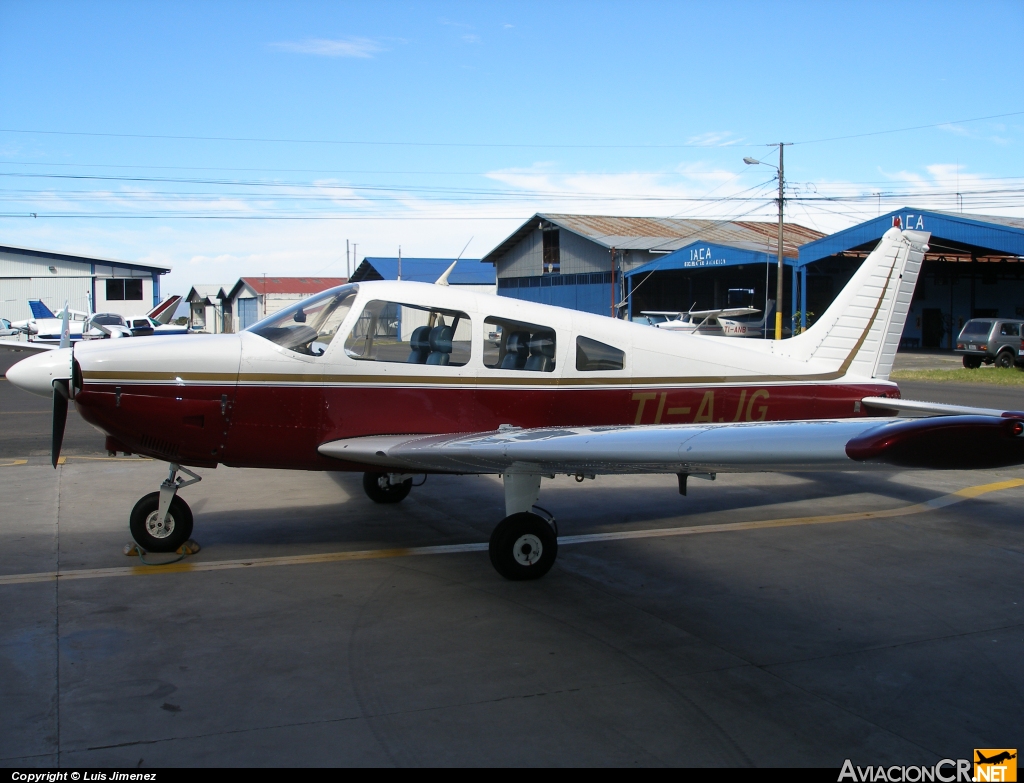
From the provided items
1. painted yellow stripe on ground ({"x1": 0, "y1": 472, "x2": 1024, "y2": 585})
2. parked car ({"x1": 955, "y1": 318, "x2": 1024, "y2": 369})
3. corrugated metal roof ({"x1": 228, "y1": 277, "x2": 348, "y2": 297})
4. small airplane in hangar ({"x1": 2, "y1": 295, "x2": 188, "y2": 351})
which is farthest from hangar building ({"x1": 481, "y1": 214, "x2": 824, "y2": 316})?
painted yellow stripe on ground ({"x1": 0, "y1": 472, "x2": 1024, "y2": 585})

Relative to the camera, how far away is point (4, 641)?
15.5 ft

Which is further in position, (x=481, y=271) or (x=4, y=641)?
(x=481, y=271)

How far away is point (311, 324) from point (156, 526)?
2.02 meters

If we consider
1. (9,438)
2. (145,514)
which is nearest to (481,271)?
(9,438)

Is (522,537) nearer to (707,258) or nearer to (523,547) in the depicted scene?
(523,547)

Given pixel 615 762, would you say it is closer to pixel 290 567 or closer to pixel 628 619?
pixel 628 619

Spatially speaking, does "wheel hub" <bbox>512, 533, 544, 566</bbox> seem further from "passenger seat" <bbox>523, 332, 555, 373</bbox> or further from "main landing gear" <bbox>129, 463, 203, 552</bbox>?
"main landing gear" <bbox>129, 463, 203, 552</bbox>

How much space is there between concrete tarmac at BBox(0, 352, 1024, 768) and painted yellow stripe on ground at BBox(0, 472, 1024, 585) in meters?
0.05

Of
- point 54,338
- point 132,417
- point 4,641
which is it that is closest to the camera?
point 4,641

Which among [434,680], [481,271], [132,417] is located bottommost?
[434,680]

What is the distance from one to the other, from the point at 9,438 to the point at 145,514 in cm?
829

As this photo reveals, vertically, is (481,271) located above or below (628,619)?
above

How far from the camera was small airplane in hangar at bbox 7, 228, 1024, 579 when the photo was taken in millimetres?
5941

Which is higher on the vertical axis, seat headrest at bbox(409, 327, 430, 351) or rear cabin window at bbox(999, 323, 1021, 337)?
rear cabin window at bbox(999, 323, 1021, 337)
